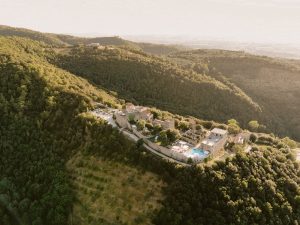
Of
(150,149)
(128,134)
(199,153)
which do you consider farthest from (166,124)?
(199,153)

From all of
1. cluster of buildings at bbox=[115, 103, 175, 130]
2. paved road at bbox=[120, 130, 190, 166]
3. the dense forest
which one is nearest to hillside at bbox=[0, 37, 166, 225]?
the dense forest

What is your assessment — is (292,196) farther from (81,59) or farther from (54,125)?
(81,59)

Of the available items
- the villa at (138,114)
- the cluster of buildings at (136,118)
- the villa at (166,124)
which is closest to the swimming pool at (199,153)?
the villa at (166,124)

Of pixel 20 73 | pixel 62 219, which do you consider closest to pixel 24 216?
pixel 62 219

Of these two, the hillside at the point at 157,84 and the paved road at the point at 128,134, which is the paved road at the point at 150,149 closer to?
the paved road at the point at 128,134

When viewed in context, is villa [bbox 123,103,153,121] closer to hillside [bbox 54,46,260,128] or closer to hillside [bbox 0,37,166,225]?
hillside [bbox 0,37,166,225]
